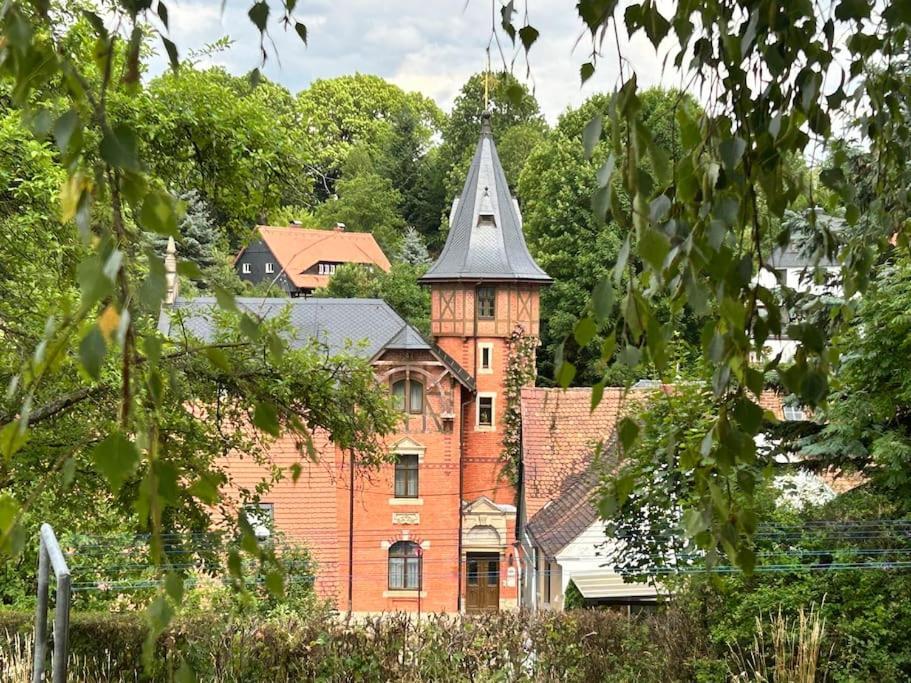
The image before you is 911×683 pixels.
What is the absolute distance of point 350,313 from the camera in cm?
2305

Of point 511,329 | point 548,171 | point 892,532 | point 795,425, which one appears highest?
point 548,171

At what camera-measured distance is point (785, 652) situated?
6.07 m

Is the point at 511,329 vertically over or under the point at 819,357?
over

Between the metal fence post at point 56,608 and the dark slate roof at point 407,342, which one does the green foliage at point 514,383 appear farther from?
the metal fence post at point 56,608

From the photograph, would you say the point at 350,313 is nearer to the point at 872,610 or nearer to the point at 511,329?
the point at 511,329

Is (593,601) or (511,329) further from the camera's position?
(511,329)

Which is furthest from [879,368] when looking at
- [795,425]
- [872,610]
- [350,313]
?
[350,313]

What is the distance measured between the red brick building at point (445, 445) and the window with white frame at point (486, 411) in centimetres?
2

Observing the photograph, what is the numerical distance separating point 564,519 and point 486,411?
8.95 meters

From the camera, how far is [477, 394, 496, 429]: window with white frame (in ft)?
76.9

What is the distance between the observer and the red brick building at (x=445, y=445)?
71.6ft

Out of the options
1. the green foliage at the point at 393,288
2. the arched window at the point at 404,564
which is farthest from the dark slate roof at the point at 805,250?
the arched window at the point at 404,564

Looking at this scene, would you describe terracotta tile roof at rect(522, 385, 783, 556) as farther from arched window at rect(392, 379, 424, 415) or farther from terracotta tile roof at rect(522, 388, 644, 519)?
arched window at rect(392, 379, 424, 415)

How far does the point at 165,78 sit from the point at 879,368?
15.9 ft
